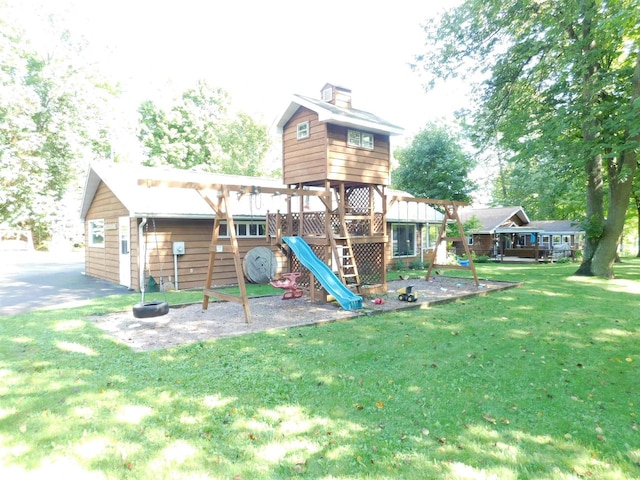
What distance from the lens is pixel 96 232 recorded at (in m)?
15.8

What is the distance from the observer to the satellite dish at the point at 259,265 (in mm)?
13289

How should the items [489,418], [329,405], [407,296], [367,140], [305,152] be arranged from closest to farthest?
1. [489,418]
2. [329,405]
3. [407,296]
4. [305,152]
5. [367,140]

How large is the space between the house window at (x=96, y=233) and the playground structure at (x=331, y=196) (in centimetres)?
751

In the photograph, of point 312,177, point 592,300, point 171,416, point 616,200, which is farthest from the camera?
point 616,200

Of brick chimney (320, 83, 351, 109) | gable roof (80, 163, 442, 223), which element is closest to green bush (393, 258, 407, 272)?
gable roof (80, 163, 442, 223)

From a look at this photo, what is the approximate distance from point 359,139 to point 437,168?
17456 millimetres

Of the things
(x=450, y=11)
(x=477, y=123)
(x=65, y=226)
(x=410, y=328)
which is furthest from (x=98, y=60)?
(x=410, y=328)

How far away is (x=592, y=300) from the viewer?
9.45 metres

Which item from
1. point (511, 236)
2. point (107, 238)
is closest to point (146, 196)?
point (107, 238)

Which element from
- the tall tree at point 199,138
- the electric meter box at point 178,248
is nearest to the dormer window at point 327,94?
the electric meter box at point 178,248

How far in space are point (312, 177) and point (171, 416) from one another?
7631mm

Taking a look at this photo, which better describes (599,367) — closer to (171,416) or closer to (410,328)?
(410,328)

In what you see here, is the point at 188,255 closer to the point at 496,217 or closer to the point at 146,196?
the point at 146,196

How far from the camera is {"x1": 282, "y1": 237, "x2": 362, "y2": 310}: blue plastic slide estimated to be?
28.0ft
